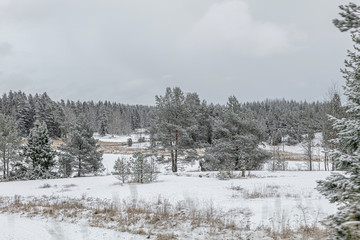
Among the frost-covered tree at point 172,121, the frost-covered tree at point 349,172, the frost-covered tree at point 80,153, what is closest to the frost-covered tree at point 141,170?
the frost-covered tree at point 172,121

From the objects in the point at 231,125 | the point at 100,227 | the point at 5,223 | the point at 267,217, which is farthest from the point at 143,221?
the point at 231,125

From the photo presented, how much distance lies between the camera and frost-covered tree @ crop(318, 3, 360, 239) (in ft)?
8.34

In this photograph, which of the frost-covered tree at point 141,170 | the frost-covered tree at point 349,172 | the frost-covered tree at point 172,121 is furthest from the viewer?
the frost-covered tree at point 172,121

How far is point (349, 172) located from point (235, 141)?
19183 millimetres

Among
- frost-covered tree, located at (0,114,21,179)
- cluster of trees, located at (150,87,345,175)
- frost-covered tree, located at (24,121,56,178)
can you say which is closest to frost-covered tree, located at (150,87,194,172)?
cluster of trees, located at (150,87,345,175)

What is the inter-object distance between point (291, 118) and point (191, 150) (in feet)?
209

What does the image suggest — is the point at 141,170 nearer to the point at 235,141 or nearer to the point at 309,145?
the point at 235,141

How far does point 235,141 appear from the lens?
2266 cm

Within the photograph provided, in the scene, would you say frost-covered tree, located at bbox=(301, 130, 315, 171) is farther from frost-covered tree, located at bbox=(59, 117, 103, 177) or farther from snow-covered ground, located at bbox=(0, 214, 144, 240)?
snow-covered ground, located at bbox=(0, 214, 144, 240)

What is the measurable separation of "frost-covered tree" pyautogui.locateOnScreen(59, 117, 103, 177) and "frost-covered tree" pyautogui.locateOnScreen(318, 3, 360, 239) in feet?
81.8

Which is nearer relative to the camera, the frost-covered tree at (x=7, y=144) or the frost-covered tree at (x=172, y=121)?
the frost-covered tree at (x=7, y=144)

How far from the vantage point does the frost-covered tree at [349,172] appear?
254 centimetres

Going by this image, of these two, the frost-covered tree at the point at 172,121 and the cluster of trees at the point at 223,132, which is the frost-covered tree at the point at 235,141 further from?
the frost-covered tree at the point at 172,121

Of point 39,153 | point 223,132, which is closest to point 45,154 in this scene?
point 39,153
